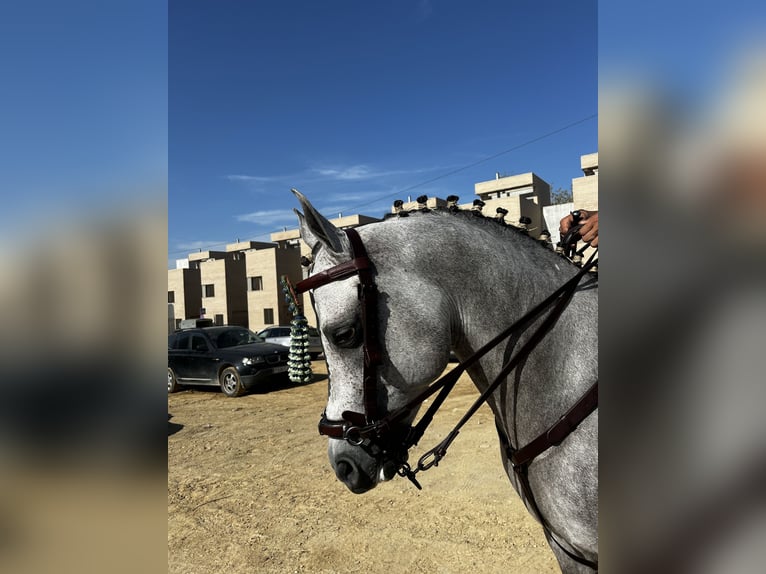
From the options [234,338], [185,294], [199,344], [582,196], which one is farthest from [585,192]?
[185,294]

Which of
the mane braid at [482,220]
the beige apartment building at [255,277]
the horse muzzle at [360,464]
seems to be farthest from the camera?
the beige apartment building at [255,277]

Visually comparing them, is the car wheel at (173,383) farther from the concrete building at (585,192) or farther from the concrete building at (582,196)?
the concrete building at (585,192)

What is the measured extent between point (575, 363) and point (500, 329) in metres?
0.32

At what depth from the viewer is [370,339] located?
1889 millimetres

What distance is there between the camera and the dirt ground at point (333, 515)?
4.05m

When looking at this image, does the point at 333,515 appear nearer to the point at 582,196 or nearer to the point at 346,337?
the point at 346,337

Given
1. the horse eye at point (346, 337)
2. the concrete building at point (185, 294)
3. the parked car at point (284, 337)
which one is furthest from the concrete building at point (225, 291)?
the horse eye at point (346, 337)

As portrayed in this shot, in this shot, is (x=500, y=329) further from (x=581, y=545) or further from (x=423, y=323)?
(x=581, y=545)

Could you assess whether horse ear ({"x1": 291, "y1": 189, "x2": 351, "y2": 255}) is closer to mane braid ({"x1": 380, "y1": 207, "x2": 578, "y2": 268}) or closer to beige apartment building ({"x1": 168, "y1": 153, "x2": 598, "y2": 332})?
mane braid ({"x1": 380, "y1": 207, "x2": 578, "y2": 268})

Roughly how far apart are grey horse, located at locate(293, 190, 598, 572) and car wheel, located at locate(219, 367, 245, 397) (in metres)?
11.5

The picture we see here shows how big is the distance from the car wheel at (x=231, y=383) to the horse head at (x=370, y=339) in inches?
453

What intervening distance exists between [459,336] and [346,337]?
501 mm
